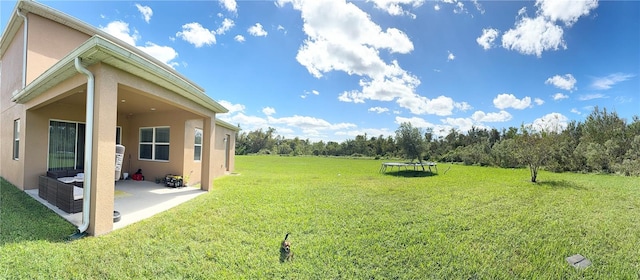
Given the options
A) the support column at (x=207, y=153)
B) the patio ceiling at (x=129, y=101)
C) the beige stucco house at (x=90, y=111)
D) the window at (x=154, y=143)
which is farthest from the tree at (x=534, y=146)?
the window at (x=154, y=143)

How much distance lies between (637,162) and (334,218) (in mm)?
22918

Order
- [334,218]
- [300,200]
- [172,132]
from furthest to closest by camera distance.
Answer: [172,132] < [300,200] < [334,218]

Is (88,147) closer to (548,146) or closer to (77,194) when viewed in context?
(77,194)

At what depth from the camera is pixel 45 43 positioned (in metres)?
8.05

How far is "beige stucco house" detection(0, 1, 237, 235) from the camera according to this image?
168 inches

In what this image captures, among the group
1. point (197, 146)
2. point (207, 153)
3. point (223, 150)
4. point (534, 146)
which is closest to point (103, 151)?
point (207, 153)

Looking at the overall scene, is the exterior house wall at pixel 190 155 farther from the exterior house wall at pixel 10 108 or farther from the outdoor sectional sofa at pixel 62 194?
the exterior house wall at pixel 10 108

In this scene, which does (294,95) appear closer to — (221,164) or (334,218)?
(221,164)

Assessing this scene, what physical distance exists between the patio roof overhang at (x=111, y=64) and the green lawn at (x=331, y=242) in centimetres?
283

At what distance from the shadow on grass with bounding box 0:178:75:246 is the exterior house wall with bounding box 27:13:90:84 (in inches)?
158

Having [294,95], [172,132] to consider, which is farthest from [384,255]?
[294,95]

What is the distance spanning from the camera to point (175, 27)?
8.79 m

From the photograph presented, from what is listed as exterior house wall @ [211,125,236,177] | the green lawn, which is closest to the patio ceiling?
the green lawn

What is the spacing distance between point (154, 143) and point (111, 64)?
6.83 meters
